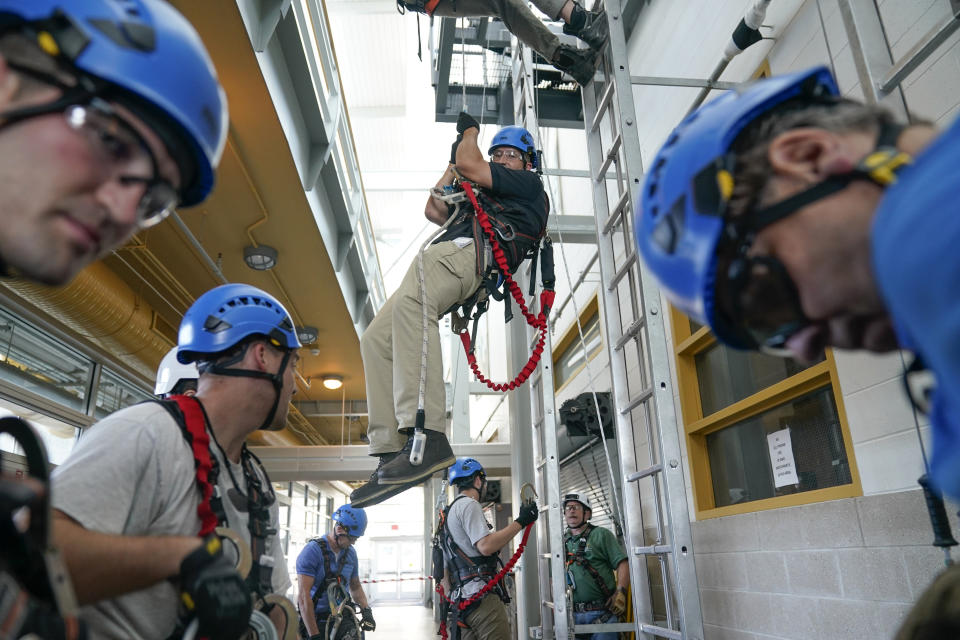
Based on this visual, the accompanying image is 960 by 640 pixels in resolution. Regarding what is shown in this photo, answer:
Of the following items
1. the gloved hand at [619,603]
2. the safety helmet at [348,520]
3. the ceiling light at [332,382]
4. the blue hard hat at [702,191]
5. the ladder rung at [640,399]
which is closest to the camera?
the blue hard hat at [702,191]

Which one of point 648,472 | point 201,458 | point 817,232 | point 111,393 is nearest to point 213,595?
point 201,458

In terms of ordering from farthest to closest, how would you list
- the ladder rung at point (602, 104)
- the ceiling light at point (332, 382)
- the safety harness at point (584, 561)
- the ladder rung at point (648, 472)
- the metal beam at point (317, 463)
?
the metal beam at point (317, 463) → the ceiling light at point (332, 382) → the safety harness at point (584, 561) → the ladder rung at point (602, 104) → the ladder rung at point (648, 472)

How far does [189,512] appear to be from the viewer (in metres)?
1.91

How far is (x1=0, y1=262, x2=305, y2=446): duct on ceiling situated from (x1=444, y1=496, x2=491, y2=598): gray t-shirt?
4137 mm

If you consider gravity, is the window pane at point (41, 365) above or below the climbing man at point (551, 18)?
below

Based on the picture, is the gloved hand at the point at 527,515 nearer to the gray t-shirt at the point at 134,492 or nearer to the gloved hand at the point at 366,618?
the gloved hand at the point at 366,618

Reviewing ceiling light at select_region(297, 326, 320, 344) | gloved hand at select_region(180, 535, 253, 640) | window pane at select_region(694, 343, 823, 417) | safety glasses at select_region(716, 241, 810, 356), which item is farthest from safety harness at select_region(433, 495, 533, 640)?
safety glasses at select_region(716, 241, 810, 356)

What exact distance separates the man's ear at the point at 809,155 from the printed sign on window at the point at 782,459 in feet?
12.6

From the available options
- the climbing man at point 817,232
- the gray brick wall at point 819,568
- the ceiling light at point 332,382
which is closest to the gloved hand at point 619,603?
the gray brick wall at point 819,568

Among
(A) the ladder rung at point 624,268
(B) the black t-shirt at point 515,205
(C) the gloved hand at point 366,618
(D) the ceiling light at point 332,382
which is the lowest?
(C) the gloved hand at point 366,618

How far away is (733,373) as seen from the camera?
502 cm

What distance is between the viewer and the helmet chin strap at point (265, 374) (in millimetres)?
2422

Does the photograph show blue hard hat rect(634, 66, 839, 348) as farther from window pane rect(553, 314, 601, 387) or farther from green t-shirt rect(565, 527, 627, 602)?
window pane rect(553, 314, 601, 387)

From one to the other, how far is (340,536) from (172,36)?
24.1 feet
